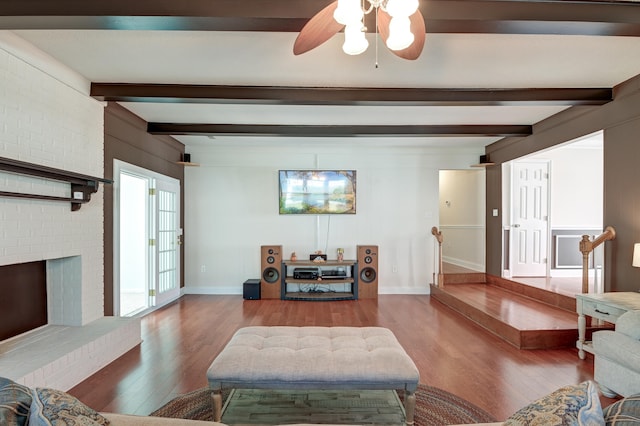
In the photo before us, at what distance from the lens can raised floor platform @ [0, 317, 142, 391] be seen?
2.37 meters

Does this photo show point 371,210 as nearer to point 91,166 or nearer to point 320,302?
point 320,302

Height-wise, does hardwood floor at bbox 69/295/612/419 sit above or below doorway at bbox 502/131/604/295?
below

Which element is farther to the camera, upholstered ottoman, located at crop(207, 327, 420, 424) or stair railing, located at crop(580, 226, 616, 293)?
stair railing, located at crop(580, 226, 616, 293)

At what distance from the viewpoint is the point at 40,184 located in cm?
281

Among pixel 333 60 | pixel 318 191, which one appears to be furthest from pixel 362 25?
pixel 318 191

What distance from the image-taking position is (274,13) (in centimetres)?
204

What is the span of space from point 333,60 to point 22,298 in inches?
132

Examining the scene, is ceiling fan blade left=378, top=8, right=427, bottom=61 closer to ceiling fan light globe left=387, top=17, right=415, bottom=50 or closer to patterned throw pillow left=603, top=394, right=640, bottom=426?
ceiling fan light globe left=387, top=17, right=415, bottom=50

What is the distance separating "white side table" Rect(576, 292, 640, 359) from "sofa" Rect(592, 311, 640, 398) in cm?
35

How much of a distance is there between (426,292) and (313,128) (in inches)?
141

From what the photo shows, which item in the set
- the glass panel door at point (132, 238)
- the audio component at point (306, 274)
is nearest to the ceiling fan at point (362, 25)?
the audio component at point (306, 274)

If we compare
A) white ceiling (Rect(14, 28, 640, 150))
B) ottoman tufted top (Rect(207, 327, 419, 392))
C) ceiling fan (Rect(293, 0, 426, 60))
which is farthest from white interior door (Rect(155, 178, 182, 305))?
ceiling fan (Rect(293, 0, 426, 60))

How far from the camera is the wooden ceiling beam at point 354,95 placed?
338 cm

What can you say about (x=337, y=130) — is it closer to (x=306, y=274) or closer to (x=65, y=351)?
(x=306, y=274)
